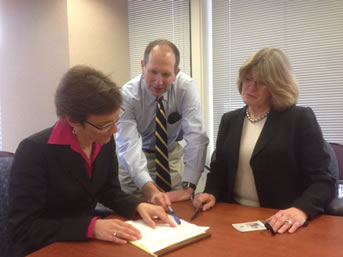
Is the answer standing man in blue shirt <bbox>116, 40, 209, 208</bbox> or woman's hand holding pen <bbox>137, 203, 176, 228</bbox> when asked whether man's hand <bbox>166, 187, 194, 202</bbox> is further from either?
woman's hand holding pen <bbox>137, 203, 176, 228</bbox>

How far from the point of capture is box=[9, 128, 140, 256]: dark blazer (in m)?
1.16

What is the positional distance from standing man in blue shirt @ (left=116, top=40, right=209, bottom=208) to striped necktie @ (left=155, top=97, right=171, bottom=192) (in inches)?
2.2

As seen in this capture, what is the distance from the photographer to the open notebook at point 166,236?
105 centimetres

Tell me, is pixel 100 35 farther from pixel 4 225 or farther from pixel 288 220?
pixel 288 220

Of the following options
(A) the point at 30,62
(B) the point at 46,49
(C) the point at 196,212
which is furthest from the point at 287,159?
(A) the point at 30,62

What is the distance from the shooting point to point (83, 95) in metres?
1.19

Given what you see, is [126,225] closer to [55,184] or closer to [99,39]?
[55,184]

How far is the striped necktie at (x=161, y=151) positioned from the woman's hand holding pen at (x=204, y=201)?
1.67ft

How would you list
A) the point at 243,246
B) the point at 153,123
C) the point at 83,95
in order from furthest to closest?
the point at 153,123, the point at 83,95, the point at 243,246

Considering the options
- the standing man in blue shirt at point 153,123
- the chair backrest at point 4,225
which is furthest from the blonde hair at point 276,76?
the chair backrest at point 4,225

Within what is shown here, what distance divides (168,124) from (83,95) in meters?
1.01

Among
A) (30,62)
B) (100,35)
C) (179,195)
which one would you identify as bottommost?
(179,195)

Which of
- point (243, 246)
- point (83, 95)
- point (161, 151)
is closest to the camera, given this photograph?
point (243, 246)

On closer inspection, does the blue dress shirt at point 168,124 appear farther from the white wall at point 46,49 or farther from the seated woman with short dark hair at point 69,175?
the white wall at point 46,49
